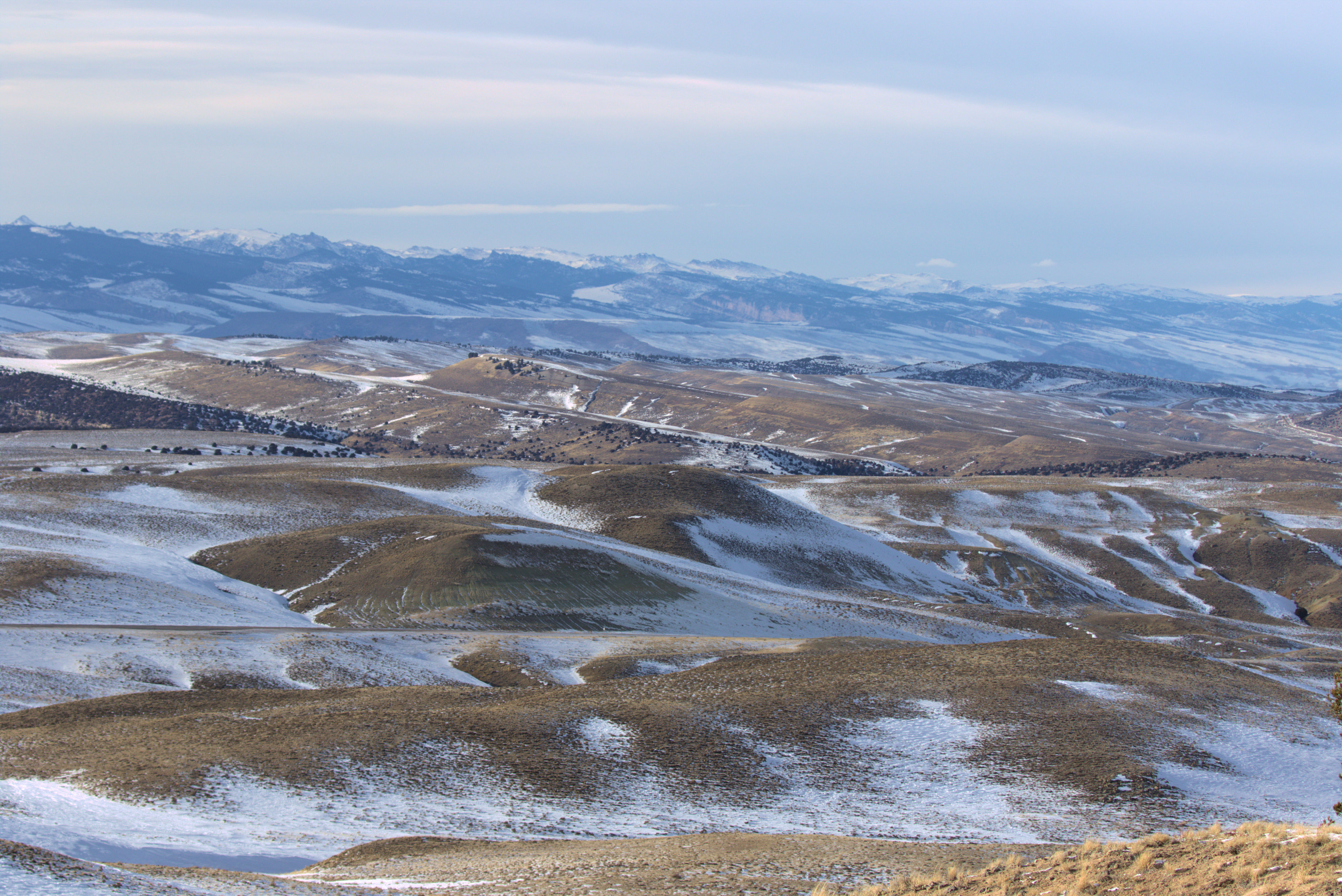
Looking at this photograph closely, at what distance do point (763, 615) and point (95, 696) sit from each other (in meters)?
39.3

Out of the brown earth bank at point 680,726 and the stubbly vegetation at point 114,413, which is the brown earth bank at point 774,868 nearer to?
the brown earth bank at point 680,726

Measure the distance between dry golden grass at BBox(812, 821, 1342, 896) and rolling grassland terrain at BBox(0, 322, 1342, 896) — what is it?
0.41 feet

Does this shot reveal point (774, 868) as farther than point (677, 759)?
No

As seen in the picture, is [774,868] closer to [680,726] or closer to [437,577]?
[680,726]

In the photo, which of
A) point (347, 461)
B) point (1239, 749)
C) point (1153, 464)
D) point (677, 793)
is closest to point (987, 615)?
point (1239, 749)

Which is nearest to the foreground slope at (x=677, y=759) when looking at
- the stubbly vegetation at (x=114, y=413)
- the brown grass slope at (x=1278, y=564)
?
the brown grass slope at (x=1278, y=564)

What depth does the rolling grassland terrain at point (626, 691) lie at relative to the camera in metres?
23.8

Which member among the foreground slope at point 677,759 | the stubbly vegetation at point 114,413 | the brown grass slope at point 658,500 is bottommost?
the stubbly vegetation at point 114,413

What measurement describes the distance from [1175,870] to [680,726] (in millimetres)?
18098

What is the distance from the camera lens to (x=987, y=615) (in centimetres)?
7200

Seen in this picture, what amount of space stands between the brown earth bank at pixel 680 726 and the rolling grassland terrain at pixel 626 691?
16 cm

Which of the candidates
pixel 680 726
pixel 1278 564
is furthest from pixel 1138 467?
pixel 680 726

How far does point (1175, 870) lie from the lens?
19203 mm

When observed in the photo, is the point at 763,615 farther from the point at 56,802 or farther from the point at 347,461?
the point at 347,461
